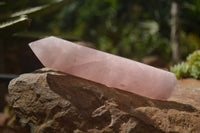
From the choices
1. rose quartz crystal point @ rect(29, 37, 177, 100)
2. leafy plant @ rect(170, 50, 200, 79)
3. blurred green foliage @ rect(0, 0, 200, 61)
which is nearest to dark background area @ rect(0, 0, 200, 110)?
blurred green foliage @ rect(0, 0, 200, 61)

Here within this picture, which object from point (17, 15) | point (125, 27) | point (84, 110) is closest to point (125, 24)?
point (125, 27)

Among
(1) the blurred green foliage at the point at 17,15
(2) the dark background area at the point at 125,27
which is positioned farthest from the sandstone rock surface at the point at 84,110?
(2) the dark background area at the point at 125,27

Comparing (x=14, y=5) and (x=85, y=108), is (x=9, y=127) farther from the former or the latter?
(x=14, y=5)

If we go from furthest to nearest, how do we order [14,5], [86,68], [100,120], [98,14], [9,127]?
[98,14] < [14,5] < [9,127] < [86,68] < [100,120]

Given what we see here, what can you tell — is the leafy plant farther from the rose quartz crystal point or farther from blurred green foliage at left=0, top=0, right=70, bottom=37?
blurred green foliage at left=0, top=0, right=70, bottom=37

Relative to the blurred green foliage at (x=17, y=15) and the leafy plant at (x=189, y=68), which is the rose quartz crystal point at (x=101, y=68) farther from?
the leafy plant at (x=189, y=68)

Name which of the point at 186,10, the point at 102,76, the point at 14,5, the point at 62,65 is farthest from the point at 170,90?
the point at 186,10

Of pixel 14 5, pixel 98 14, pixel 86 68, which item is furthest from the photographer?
pixel 98 14
